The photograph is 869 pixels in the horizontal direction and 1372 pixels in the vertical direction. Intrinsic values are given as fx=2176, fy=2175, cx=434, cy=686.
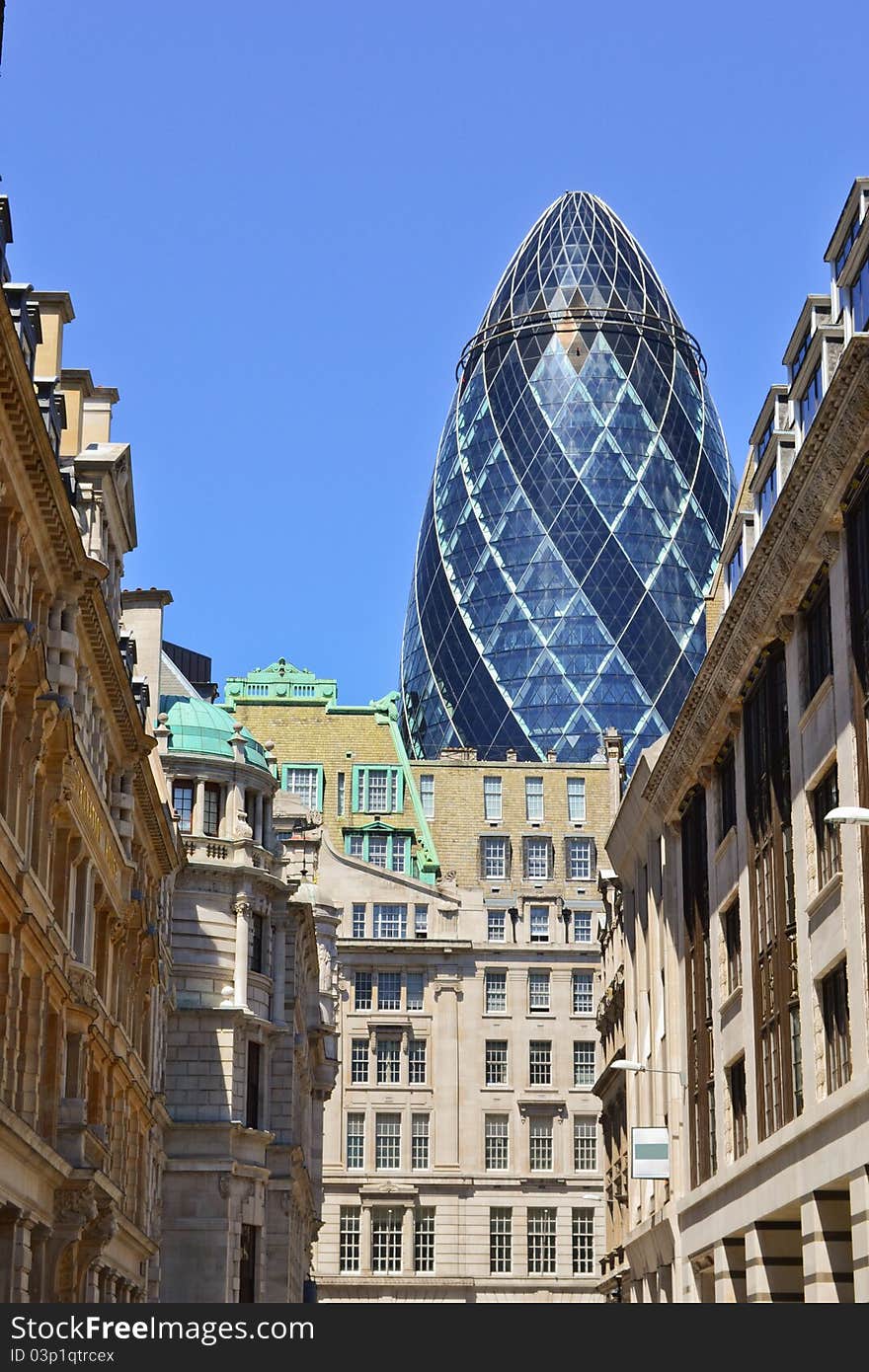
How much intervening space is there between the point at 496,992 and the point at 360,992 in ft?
28.9

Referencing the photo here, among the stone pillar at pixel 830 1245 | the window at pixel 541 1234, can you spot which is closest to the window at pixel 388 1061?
the window at pixel 541 1234

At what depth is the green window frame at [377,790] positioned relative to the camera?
509 ft

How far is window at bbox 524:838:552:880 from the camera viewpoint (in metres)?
155

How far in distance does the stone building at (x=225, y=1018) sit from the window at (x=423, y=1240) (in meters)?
50.1

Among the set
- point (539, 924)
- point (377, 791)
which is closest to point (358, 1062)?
point (539, 924)

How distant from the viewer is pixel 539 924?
143125 mm

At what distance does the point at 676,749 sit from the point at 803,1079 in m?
17.5

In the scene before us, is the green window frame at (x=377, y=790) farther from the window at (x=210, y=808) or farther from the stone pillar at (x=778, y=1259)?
the stone pillar at (x=778, y=1259)

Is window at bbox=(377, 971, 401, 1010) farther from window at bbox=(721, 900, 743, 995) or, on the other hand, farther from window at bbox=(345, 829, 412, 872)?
window at bbox=(721, 900, 743, 995)

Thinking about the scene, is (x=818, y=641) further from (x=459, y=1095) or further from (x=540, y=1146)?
(x=540, y=1146)

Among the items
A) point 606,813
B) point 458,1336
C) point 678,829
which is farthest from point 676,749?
point 606,813

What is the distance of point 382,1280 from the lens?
131m

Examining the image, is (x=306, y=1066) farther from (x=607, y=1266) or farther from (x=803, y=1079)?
(x=803, y=1079)

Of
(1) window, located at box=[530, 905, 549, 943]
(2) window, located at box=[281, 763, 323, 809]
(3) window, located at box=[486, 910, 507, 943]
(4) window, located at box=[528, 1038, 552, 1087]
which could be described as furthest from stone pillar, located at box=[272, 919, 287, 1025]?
(2) window, located at box=[281, 763, 323, 809]
